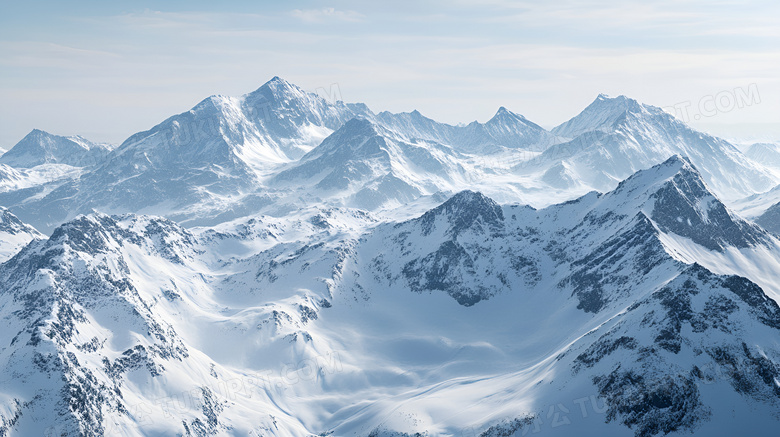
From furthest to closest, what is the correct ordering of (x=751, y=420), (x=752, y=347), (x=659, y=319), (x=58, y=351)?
(x=58, y=351)
(x=659, y=319)
(x=752, y=347)
(x=751, y=420)

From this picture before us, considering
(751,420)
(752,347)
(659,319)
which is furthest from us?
(659,319)

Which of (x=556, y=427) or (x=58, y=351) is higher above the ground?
(x=58, y=351)

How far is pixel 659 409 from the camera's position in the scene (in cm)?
16075

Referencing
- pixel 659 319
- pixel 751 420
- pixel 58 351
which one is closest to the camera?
pixel 751 420

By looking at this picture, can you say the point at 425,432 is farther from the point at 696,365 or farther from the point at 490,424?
the point at 696,365

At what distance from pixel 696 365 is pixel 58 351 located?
192251 mm

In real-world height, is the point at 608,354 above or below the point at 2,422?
below

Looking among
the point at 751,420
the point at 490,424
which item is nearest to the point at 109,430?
the point at 490,424

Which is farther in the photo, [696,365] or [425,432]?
[425,432]

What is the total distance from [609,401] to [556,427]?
1647 centimetres

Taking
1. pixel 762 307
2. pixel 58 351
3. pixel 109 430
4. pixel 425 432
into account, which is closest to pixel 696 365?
pixel 762 307

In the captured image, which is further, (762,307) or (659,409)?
(762,307)

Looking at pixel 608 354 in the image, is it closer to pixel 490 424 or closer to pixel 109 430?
pixel 490 424

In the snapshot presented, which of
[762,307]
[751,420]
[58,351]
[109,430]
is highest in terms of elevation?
[58,351]
